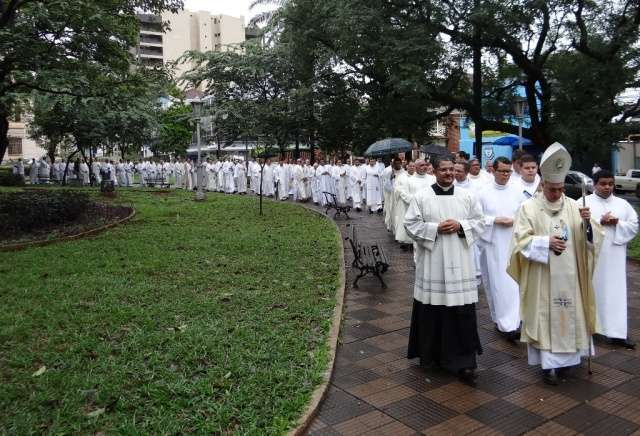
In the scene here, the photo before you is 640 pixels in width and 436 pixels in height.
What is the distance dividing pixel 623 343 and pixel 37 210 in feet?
37.0

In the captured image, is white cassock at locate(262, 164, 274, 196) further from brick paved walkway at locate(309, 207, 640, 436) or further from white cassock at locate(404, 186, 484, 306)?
white cassock at locate(404, 186, 484, 306)

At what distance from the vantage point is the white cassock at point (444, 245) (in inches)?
187

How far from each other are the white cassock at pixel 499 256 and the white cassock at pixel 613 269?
2.50 feet

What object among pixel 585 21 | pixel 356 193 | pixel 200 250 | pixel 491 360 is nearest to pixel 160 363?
pixel 491 360

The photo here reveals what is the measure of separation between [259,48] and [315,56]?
6.47 m

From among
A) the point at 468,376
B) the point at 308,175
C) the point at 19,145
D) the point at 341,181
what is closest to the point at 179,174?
the point at 308,175

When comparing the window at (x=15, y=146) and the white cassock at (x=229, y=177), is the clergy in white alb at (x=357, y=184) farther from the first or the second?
the window at (x=15, y=146)

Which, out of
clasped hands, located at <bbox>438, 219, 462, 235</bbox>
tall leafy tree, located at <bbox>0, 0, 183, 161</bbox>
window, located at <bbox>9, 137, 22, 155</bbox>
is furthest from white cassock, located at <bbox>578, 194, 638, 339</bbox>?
window, located at <bbox>9, 137, 22, 155</bbox>

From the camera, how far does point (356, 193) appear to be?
19250mm

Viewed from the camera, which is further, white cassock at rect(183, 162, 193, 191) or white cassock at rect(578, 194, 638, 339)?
white cassock at rect(183, 162, 193, 191)

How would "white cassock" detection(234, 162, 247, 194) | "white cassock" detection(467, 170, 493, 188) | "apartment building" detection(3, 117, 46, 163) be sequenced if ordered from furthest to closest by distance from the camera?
"apartment building" detection(3, 117, 46, 163) → "white cassock" detection(234, 162, 247, 194) → "white cassock" detection(467, 170, 493, 188)

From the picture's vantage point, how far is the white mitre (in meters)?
4.62

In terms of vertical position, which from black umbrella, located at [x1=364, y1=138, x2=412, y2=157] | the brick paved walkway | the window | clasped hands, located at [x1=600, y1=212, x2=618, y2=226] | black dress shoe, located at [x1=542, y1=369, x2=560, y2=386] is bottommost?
the brick paved walkway

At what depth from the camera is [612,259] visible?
577 cm
